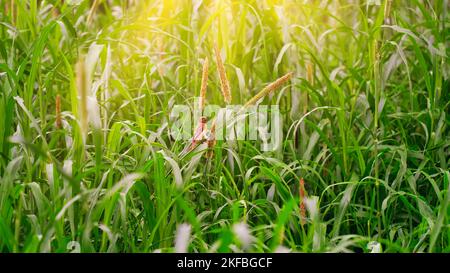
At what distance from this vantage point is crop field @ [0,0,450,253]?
144cm

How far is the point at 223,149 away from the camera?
187cm

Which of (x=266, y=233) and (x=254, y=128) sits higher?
(x=254, y=128)

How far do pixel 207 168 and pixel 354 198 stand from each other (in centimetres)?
40

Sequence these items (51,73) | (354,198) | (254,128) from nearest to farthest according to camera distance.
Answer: (51,73) → (354,198) → (254,128)

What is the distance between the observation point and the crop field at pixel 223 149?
1.44 m

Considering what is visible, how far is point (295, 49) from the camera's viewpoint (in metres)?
2.19

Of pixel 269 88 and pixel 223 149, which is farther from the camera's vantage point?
pixel 223 149

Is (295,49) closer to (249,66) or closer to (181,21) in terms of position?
(249,66)

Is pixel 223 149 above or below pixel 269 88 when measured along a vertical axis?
below
